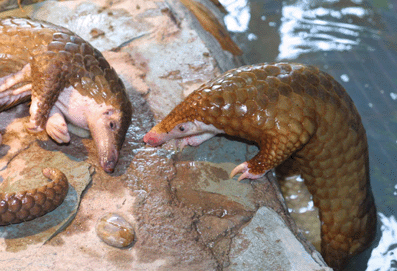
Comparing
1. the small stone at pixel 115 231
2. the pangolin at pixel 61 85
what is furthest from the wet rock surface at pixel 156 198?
the pangolin at pixel 61 85

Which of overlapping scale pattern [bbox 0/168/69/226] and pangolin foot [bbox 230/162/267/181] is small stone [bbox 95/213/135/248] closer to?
overlapping scale pattern [bbox 0/168/69/226]

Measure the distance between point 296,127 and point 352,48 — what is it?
10.9ft

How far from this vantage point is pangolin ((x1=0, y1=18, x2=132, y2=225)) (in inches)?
139

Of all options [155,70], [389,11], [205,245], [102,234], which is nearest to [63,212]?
[102,234]

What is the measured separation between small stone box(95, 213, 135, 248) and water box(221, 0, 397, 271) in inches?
97.7

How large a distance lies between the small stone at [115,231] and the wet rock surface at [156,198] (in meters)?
0.04

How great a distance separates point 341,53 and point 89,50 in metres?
3.69

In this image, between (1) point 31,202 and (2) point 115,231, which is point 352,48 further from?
(1) point 31,202

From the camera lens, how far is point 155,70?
4.51 meters

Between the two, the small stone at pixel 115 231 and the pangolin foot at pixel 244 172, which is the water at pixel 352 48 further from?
the small stone at pixel 115 231

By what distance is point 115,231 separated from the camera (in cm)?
300

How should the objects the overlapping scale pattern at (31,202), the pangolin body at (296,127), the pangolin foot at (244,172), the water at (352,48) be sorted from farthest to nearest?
the water at (352,48) < the pangolin foot at (244,172) < the pangolin body at (296,127) < the overlapping scale pattern at (31,202)

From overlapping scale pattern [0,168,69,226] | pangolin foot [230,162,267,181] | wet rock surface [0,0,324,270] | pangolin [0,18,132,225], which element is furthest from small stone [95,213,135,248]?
pangolin foot [230,162,267,181]

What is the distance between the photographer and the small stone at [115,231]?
9.72 feet
